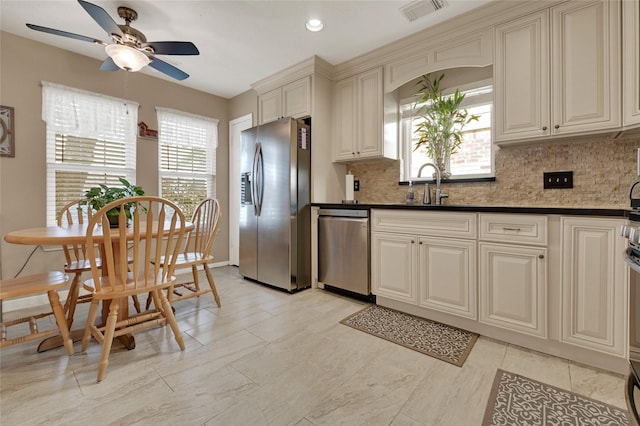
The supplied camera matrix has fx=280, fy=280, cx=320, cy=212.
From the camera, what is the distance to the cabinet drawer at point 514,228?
1.82m

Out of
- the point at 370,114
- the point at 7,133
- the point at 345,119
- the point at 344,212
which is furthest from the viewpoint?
the point at 345,119

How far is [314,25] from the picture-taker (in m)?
2.55

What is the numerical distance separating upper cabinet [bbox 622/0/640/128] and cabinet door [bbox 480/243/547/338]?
99 cm

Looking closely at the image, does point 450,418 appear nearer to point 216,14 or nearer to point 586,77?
point 586,77

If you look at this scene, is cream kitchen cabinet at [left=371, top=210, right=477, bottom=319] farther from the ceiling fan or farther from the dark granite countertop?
the ceiling fan

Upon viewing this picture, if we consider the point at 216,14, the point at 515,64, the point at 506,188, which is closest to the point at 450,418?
the point at 506,188

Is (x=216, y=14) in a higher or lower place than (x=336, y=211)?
higher

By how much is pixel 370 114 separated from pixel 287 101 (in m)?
1.09

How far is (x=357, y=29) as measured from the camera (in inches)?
103

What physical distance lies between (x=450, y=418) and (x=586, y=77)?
7.60 ft

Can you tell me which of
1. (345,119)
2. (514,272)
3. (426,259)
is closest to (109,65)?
(345,119)

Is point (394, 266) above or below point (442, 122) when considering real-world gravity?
below

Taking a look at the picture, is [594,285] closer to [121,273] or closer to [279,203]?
[279,203]

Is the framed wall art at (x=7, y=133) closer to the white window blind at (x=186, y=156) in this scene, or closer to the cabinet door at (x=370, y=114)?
the white window blind at (x=186, y=156)
